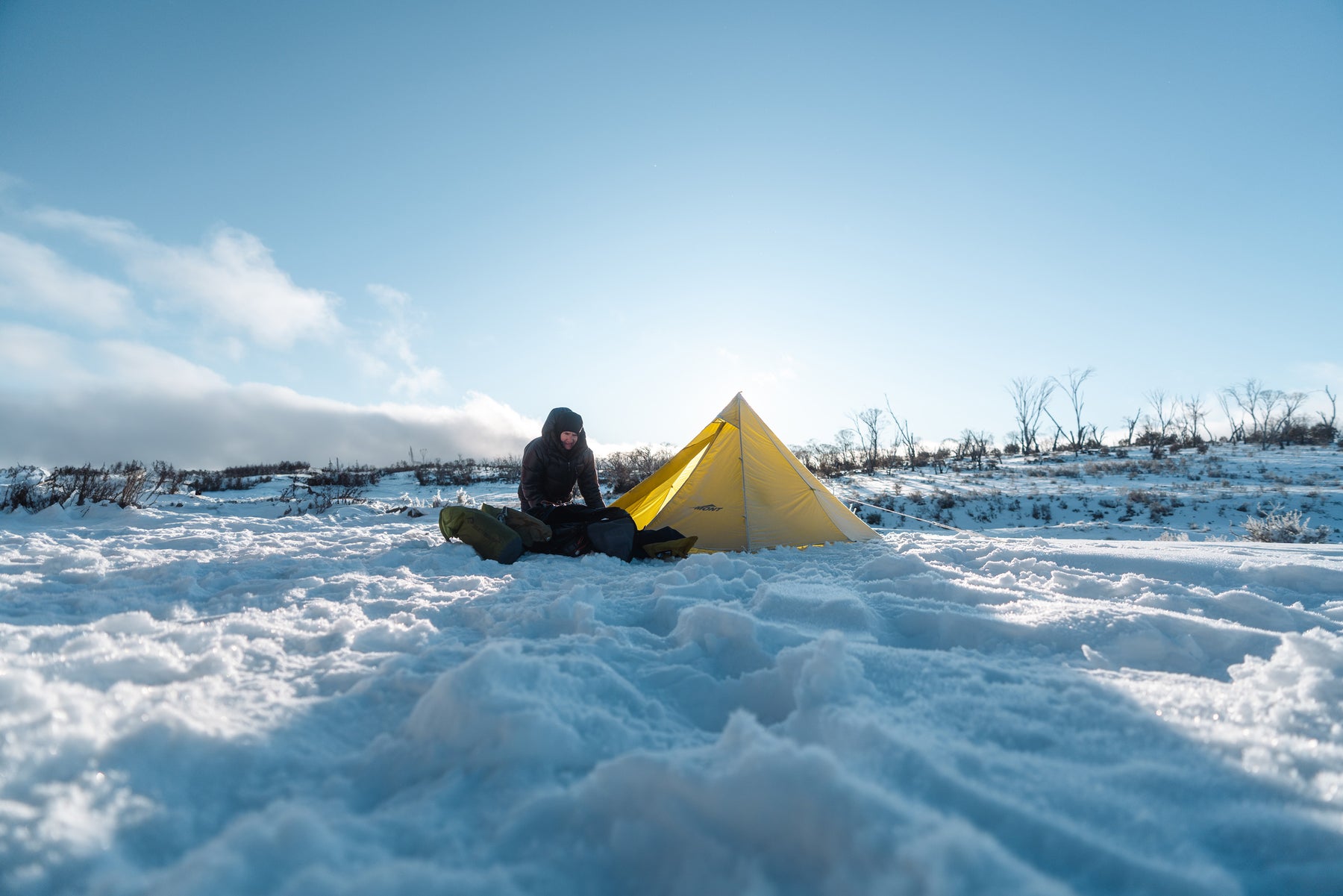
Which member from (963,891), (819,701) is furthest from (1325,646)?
(963,891)

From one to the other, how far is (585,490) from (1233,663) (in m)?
4.75

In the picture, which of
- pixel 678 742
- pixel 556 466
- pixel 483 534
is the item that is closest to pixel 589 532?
pixel 483 534

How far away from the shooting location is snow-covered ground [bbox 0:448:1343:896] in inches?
37.6

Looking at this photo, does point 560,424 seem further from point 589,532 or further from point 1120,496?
point 1120,496

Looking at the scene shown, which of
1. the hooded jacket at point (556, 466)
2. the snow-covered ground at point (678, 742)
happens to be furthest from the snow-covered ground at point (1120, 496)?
the snow-covered ground at point (678, 742)

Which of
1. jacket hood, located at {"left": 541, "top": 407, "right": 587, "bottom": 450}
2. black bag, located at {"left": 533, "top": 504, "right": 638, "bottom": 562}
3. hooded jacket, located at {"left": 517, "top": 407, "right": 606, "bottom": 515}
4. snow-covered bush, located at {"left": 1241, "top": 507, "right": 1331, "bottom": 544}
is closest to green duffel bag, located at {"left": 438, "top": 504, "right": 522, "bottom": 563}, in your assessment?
black bag, located at {"left": 533, "top": 504, "right": 638, "bottom": 562}

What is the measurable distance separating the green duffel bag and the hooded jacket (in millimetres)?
788

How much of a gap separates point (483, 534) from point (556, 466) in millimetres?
1270

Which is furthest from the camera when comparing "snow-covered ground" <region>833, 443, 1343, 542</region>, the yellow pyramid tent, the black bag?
"snow-covered ground" <region>833, 443, 1343, 542</region>

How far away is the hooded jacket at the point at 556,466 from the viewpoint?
216 inches

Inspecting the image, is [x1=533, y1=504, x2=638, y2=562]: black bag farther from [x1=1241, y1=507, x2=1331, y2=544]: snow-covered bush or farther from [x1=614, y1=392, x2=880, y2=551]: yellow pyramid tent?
[x1=1241, y1=507, x2=1331, y2=544]: snow-covered bush

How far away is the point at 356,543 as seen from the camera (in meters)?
5.00

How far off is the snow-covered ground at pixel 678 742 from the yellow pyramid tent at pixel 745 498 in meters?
2.40

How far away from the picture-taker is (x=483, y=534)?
14.7 ft
